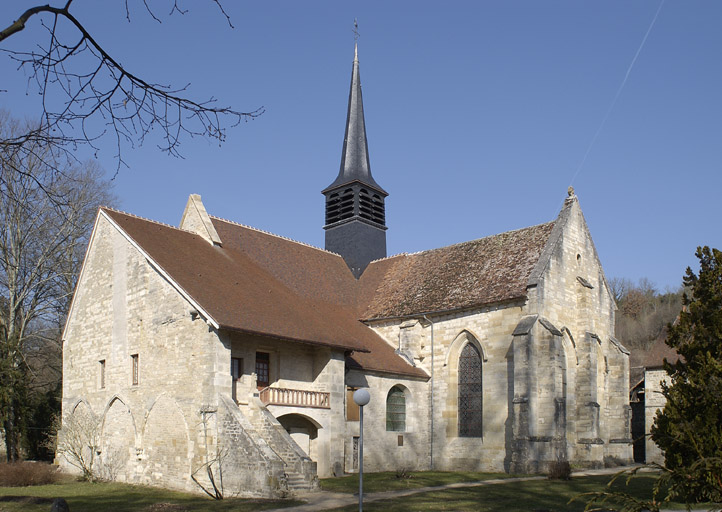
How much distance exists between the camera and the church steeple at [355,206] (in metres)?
31.9

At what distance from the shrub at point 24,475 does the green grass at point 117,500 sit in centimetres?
75

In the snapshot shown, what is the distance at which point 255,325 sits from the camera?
61.2 ft

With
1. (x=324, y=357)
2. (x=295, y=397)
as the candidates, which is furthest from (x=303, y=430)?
(x=324, y=357)

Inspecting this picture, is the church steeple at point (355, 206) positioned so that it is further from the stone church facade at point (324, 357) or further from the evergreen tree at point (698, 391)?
the evergreen tree at point (698, 391)

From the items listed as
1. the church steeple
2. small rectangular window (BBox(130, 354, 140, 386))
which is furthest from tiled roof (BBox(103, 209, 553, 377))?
small rectangular window (BBox(130, 354, 140, 386))

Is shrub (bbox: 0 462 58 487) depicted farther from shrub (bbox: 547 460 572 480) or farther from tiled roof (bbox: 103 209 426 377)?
shrub (bbox: 547 460 572 480)

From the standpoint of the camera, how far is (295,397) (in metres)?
20.3

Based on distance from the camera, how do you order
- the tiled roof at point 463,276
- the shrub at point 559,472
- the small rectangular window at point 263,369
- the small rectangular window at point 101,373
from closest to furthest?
1. the shrub at point 559,472
2. the small rectangular window at point 263,369
3. the small rectangular window at point 101,373
4. the tiled roof at point 463,276

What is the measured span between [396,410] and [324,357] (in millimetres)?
5076

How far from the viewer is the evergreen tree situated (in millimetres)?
6246

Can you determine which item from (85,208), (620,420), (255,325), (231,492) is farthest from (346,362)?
(85,208)

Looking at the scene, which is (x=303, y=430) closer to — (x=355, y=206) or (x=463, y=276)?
(x=463, y=276)

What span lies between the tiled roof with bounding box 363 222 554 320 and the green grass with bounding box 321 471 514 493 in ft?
19.4

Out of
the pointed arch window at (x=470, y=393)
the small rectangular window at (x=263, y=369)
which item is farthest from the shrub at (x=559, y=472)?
the small rectangular window at (x=263, y=369)
